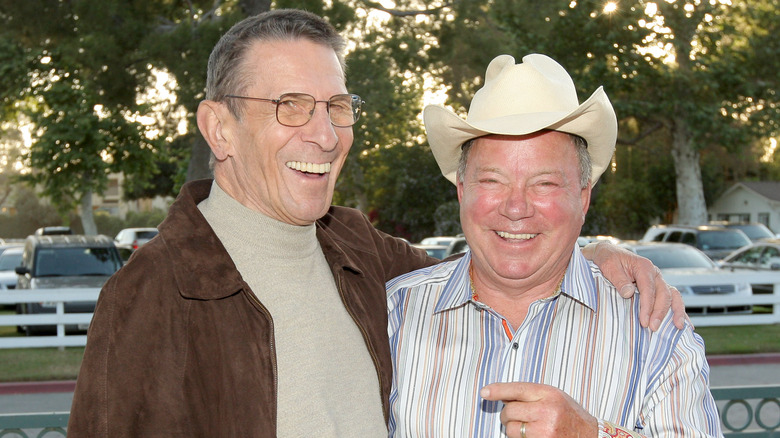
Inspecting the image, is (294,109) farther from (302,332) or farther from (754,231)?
(754,231)

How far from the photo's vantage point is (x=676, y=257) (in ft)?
52.3

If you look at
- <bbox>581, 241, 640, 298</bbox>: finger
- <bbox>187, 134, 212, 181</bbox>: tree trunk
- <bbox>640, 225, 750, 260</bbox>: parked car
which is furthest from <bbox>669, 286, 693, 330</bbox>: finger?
<bbox>640, 225, 750, 260</bbox>: parked car

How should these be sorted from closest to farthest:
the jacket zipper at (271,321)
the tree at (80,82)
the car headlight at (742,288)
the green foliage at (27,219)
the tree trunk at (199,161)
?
the jacket zipper at (271,321), the tree at (80,82), the car headlight at (742,288), the tree trunk at (199,161), the green foliage at (27,219)

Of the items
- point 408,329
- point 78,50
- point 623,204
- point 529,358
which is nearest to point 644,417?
point 529,358

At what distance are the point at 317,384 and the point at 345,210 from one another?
109 centimetres

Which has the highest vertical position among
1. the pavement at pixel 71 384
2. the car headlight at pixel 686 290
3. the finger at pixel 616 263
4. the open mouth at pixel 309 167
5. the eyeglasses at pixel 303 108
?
the eyeglasses at pixel 303 108

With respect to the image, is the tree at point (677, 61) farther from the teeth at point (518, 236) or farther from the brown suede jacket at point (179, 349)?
the brown suede jacket at point (179, 349)

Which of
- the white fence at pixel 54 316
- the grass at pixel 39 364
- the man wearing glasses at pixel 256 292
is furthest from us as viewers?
the white fence at pixel 54 316

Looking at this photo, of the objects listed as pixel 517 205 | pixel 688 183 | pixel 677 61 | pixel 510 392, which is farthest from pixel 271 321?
pixel 688 183

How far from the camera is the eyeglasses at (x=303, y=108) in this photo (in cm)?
264

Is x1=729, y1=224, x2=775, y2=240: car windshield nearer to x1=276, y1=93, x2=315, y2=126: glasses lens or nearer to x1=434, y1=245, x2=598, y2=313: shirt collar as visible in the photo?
x1=434, y1=245, x2=598, y2=313: shirt collar

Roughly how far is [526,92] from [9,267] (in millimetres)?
25324

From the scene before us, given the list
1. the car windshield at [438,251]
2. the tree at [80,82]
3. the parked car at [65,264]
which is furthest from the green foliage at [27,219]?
the car windshield at [438,251]

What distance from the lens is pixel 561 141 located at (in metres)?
2.80
